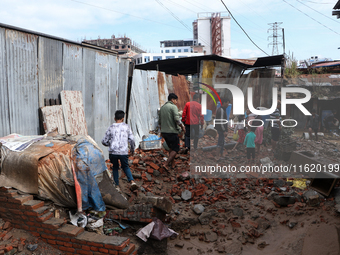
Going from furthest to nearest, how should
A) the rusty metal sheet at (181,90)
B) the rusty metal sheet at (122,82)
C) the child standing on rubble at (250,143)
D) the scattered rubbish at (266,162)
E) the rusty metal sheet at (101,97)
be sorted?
the rusty metal sheet at (181,90) → the scattered rubbish at (266,162) → the child standing on rubble at (250,143) → the rusty metal sheet at (122,82) → the rusty metal sheet at (101,97)

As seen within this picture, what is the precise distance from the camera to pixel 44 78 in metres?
4.90

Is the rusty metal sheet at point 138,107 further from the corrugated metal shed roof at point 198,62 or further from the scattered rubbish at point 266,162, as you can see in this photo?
the scattered rubbish at point 266,162

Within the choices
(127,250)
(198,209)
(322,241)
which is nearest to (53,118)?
(127,250)

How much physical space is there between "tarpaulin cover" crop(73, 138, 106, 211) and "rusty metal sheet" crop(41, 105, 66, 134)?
4.04ft

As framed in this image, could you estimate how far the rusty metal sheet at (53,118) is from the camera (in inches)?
191

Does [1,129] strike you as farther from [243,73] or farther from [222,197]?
[243,73]

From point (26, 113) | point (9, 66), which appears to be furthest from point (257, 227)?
point (9, 66)

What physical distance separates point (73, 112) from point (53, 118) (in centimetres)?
55

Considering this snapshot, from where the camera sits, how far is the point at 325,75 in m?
14.6

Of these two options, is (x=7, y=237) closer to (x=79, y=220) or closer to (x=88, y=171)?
(x=79, y=220)

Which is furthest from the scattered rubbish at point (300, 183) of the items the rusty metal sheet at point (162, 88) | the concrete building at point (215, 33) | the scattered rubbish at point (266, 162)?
the concrete building at point (215, 33)

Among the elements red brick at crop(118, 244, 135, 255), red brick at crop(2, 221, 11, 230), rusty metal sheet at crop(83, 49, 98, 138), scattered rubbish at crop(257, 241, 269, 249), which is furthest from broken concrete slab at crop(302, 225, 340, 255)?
rusty metal sheet at crop(83, 49, 98, 138)

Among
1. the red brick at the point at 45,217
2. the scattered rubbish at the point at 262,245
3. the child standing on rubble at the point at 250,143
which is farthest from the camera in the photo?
the child standing on rubble at the point at 250,143

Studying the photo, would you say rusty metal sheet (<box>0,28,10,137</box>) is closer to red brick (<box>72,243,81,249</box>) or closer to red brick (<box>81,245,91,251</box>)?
red brick (<box>72,243,81,249</box>)
